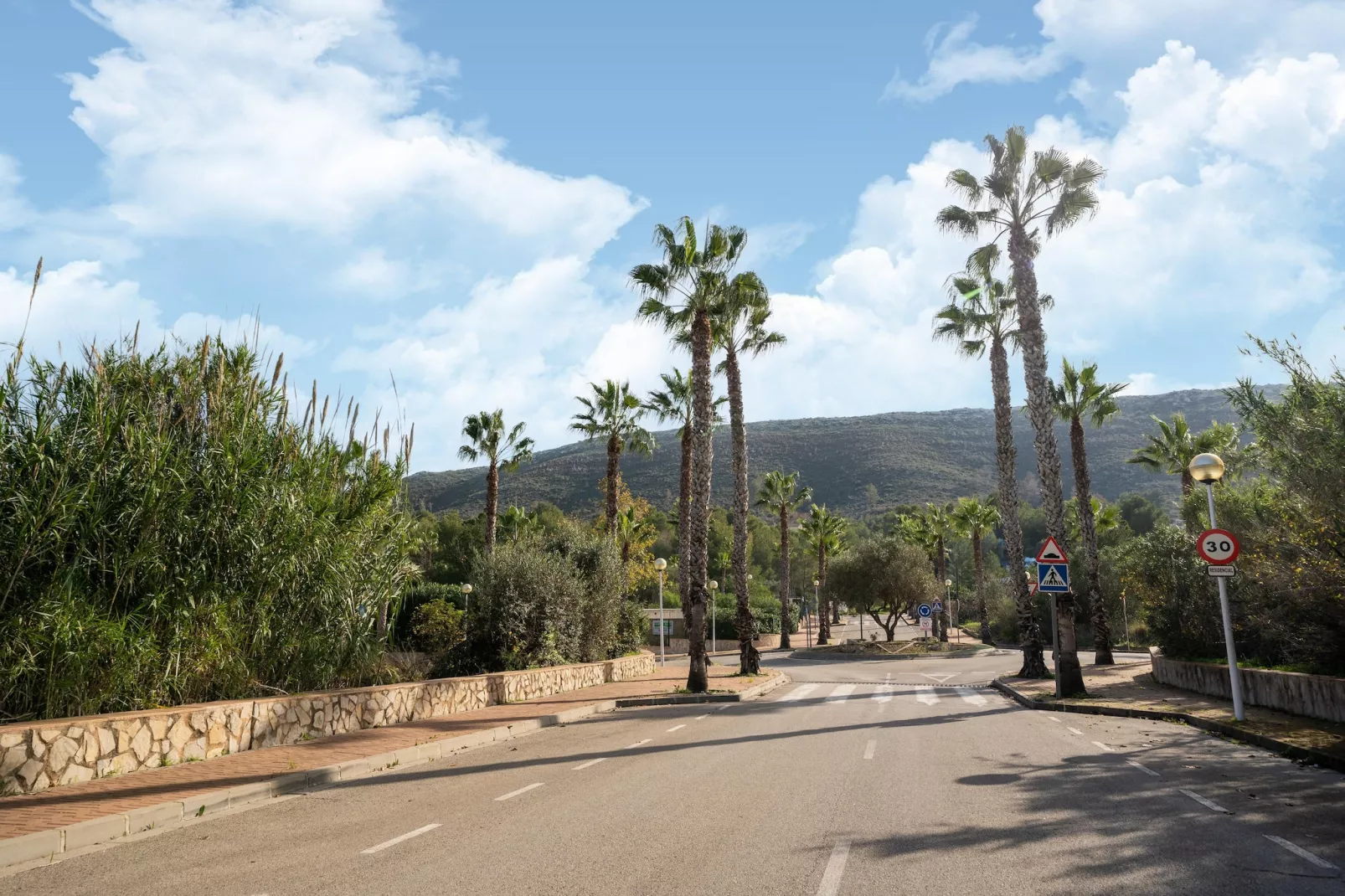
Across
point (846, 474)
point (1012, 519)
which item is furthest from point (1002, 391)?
point (846, 474)

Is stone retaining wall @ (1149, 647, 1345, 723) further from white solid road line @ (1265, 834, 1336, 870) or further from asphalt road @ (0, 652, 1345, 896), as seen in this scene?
white solid road line @ (1265, 834, 1336, 870)

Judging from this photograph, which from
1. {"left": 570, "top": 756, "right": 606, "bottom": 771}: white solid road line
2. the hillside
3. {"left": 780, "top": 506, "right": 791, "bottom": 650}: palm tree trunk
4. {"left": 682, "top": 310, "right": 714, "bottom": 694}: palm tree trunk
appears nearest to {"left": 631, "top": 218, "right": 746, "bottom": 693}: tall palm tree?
{"left": 682, "top": 310, "right": 714, "bottom": 694}: palm tree trunk

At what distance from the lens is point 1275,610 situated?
15.6m

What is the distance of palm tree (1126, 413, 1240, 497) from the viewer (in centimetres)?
3326

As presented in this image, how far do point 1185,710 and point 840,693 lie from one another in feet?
30.1

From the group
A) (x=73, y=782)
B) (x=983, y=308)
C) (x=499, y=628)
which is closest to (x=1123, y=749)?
(x=73, y=782)

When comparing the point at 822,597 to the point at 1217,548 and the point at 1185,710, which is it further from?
the point at 1217,548

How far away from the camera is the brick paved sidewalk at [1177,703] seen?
37.9 ft

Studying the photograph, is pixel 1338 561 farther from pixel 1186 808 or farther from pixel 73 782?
pixel 73 782

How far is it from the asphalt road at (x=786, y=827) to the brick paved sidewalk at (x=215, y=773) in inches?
26.9

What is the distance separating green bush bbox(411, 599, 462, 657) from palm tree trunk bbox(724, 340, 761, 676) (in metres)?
10.6

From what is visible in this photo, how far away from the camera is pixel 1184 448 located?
37.6 metres

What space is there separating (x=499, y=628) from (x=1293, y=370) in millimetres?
17835

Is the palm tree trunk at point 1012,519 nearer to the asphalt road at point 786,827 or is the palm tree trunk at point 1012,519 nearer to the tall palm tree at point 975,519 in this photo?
the asphalt road at point 786,827
